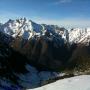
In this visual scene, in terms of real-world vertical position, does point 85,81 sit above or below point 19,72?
above

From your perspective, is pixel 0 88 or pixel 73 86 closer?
pixel 73 86

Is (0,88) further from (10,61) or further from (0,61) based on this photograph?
(10,61)

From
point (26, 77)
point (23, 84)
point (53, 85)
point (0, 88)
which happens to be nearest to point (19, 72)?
point (26, 77)

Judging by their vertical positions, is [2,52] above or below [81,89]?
below

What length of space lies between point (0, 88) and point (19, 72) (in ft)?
187

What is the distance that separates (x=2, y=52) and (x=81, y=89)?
5666 inches

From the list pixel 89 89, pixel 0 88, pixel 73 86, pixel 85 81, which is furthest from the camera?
pixel 0 88

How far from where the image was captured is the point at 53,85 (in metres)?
16.1

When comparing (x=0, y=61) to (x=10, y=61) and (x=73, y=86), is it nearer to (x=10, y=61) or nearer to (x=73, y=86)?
(x=10, y=61)

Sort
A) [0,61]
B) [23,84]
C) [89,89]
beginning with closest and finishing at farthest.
Answer: [89,89]
[23,84]
[0,61]

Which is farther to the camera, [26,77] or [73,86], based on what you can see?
[26,77]

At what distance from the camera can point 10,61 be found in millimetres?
149250

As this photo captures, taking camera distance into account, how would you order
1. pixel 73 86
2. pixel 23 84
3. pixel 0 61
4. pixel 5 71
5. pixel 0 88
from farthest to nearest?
pixel 0 61 < pixel 5 71 < pixel 23 84 < pixel 0 88 < pixel 73 86

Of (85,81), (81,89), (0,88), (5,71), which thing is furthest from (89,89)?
(5,71)
